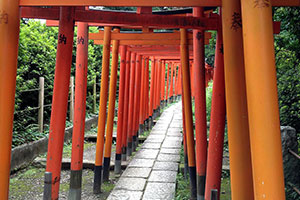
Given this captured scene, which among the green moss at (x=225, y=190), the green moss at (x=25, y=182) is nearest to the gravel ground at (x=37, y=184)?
the green moss at (x=25, y=182)

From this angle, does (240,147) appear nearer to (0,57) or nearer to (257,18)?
(257,18)

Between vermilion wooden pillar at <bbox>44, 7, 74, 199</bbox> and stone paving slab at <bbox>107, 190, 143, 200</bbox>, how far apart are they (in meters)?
1.92

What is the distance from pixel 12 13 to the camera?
6.74 ft

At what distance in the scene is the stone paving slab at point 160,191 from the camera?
4.77 m

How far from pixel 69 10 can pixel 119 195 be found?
3.19 metres

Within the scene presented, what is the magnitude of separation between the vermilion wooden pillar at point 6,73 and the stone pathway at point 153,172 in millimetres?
2854

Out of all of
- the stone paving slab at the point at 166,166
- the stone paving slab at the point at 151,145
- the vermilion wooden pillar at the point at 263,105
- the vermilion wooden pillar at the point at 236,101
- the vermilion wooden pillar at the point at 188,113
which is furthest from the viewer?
the stone paving slab at the point at 151,145

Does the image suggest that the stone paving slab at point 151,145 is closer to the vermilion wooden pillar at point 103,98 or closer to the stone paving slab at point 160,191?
the stone paving slab at point 160,191

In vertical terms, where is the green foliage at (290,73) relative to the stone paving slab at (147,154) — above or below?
above

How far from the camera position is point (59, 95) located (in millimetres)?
2896

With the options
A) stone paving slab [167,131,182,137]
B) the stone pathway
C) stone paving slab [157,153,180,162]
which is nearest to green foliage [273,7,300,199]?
the stone pathway

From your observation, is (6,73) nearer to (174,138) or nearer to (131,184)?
(131,184)

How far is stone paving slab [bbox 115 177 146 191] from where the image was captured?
5105 mm

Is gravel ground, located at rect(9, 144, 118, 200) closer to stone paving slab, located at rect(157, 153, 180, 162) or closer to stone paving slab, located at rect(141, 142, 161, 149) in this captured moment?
stone paving slab, located at rect(157, 153, 180, 162)
